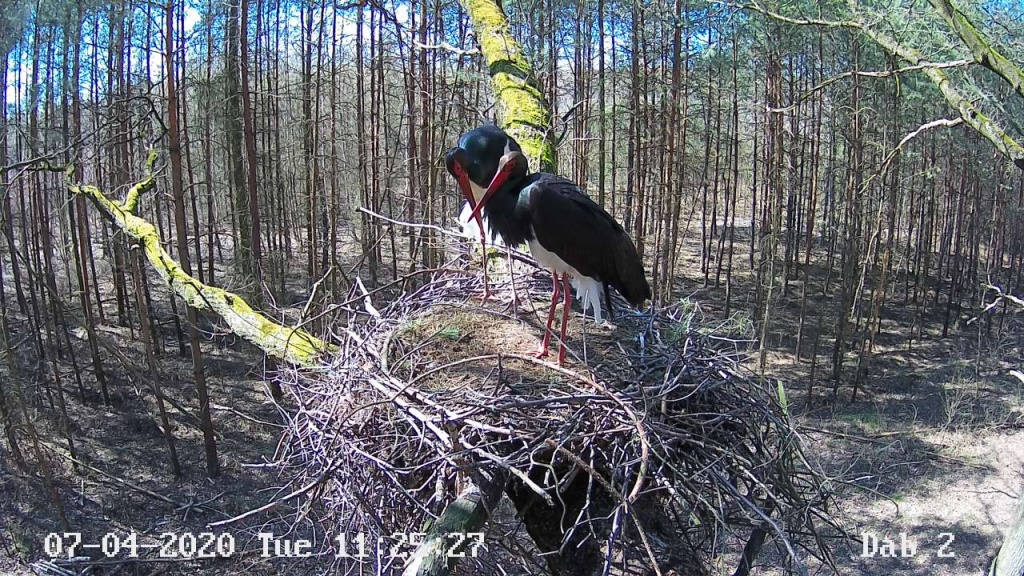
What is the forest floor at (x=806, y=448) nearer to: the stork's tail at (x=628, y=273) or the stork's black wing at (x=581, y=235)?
the stork's tail at (x=628, y=273)

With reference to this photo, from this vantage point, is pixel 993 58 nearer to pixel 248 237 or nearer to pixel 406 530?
pixel 406 530

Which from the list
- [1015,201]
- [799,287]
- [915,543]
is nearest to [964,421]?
[915,543]

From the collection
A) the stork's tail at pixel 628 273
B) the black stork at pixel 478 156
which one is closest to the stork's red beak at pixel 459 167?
the black stork at pixel 478 156

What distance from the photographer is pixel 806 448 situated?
8.03m

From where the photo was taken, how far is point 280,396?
1216 cm

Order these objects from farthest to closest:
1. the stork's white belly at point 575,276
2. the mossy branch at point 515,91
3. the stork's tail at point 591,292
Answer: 1. the mossy branch at point 515,91
2. the stork's tail at point 591,292
3. the stork's white belly at point 575,276

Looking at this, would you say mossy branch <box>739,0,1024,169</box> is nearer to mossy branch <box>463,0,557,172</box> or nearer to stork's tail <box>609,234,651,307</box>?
mossy branch <box>463,0,557,172</box>

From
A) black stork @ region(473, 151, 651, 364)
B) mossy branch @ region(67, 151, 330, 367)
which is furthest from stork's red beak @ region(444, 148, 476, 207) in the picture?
mossy branch @ region(67, 151, 330, 367)

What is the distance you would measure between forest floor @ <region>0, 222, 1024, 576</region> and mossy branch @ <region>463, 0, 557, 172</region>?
2521 millimetres

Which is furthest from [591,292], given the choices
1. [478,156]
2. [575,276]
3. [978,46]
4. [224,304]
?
[978,46]

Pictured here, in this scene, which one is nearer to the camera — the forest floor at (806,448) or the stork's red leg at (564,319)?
the stork's red leg at (564,319)

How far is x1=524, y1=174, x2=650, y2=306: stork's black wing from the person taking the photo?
3504 millimetres

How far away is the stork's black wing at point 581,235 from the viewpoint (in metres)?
3.50

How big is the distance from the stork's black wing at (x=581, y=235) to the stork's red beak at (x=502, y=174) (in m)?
0.13
